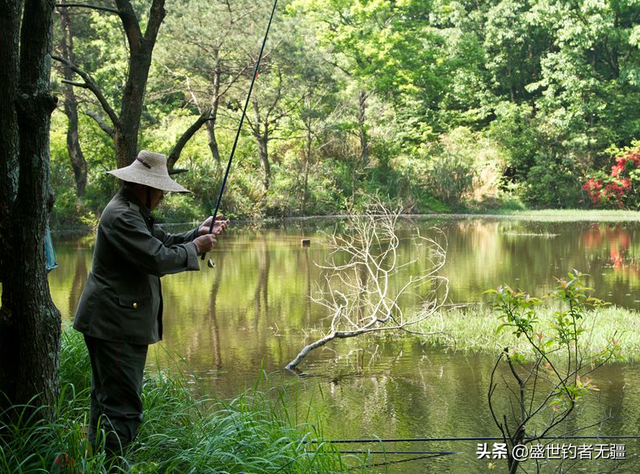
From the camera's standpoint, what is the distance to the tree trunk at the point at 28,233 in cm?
336

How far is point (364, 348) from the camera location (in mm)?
8484

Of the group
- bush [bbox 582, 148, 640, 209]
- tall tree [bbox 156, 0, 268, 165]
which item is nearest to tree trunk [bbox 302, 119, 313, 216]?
tall tree [bbox 156, 0, 268, 165]

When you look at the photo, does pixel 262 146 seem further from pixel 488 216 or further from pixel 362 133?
pixel 488 216

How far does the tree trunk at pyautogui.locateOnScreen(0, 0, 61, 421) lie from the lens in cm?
336

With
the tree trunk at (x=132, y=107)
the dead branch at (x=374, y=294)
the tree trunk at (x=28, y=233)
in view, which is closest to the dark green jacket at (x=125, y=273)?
the tree trunk at (x=28, y=233)

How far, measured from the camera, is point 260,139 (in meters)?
26.5

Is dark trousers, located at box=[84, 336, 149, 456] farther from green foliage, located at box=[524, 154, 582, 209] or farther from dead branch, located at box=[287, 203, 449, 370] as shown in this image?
green foliage, located at box=[524, 154, 582, 209]

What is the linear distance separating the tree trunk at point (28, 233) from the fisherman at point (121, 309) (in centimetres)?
19

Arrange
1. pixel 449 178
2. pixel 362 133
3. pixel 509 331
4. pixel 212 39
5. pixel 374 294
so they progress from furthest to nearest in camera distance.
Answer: pixel 449 178
pixel 362 133
pixel 212 39
pixel 374 294
pixel 509 331

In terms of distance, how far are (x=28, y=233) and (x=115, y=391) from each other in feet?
2.39

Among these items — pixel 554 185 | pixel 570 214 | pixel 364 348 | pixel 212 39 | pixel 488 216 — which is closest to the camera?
pixel 364 348

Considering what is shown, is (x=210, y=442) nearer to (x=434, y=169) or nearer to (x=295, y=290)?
(x=295, y=290)

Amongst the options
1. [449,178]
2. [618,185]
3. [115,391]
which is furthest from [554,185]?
[115,391]

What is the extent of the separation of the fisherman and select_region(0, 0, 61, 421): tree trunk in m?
0.19
